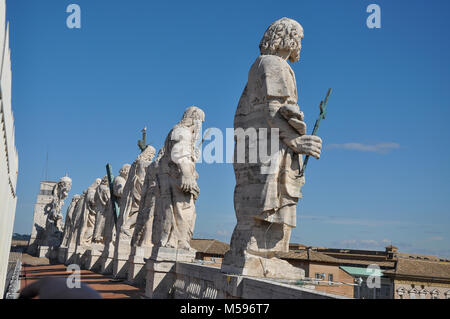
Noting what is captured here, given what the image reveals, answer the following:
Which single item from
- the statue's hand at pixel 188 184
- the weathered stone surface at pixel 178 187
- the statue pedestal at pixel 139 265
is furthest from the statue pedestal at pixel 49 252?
the statue's hand at pixel 188 184

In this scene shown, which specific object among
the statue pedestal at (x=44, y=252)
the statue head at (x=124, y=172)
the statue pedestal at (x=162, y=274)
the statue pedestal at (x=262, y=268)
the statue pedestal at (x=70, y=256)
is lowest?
the statue pedestal at (x=44, y=252)

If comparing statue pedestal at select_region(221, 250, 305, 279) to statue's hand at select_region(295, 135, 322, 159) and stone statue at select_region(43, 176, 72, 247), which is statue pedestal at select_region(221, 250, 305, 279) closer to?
statue's hand at select_region(295, 135, 322, 159)

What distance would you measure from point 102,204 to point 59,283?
17257 mm

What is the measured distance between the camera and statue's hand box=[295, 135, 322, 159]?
5.97m

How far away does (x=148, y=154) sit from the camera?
574 inches

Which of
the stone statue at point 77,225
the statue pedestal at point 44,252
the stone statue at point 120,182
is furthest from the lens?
the statue pedestal at point 44,252

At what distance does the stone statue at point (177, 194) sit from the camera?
9528 mm

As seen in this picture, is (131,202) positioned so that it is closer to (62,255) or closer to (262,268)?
(262,268)

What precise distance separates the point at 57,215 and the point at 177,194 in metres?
22.0

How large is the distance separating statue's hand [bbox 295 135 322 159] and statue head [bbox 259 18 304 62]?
1.42m

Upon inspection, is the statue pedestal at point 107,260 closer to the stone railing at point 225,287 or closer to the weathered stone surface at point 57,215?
the stone railing at point 225,287

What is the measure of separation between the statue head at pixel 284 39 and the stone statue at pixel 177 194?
368 centimetres

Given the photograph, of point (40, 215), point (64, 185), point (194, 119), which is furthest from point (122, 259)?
point (40, 215)
